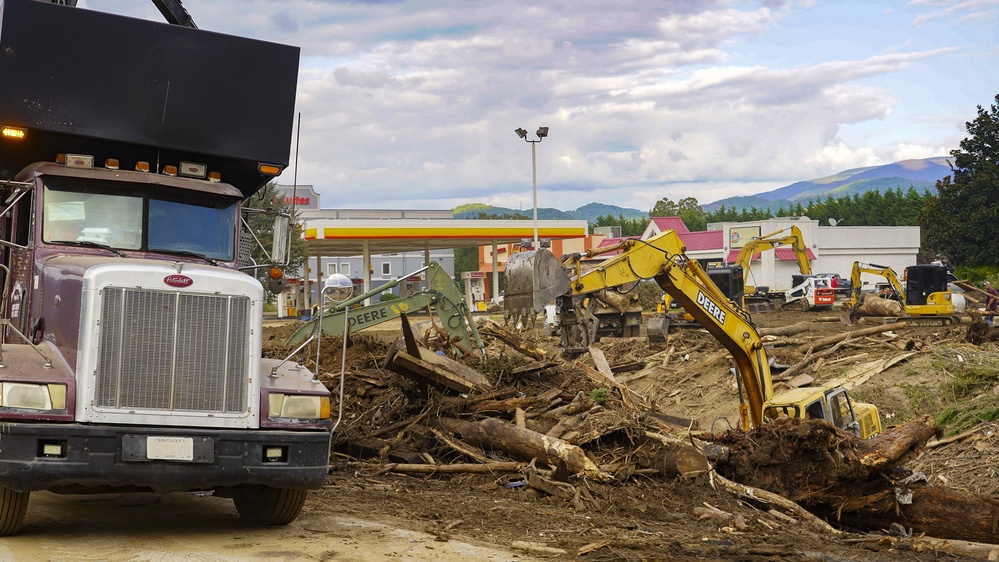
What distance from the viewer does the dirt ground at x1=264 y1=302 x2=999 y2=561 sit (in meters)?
8.99

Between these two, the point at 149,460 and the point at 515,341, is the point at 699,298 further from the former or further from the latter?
the point at 149,460

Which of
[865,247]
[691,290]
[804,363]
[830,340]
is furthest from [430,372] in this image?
[865,247]

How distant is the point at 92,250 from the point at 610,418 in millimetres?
6795

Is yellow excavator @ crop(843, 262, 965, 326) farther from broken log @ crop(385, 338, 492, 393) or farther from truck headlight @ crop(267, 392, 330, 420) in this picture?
truck headlight @ crop(267, 392, 330, 420)

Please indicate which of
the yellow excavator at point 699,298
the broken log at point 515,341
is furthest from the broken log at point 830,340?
the broken log at point 515,341

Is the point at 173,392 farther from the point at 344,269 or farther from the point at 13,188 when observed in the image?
the point at 344,269

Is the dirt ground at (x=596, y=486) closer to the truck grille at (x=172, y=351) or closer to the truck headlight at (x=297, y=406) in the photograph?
the truck headlight at (x=297, y=406)

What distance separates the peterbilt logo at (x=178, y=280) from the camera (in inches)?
306

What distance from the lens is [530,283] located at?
15.0 metres

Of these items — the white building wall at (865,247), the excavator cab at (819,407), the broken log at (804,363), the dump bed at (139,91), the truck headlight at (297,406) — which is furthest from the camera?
the white building wall at (865,247)

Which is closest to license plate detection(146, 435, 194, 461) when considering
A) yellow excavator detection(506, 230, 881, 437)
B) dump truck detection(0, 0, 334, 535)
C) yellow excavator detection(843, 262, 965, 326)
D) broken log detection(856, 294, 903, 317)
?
dump truck detection(0, 0, 334, 535)

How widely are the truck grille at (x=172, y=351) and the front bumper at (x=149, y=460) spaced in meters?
0.24

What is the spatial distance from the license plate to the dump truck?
11mm

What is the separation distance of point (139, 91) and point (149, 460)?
11.9 feet
